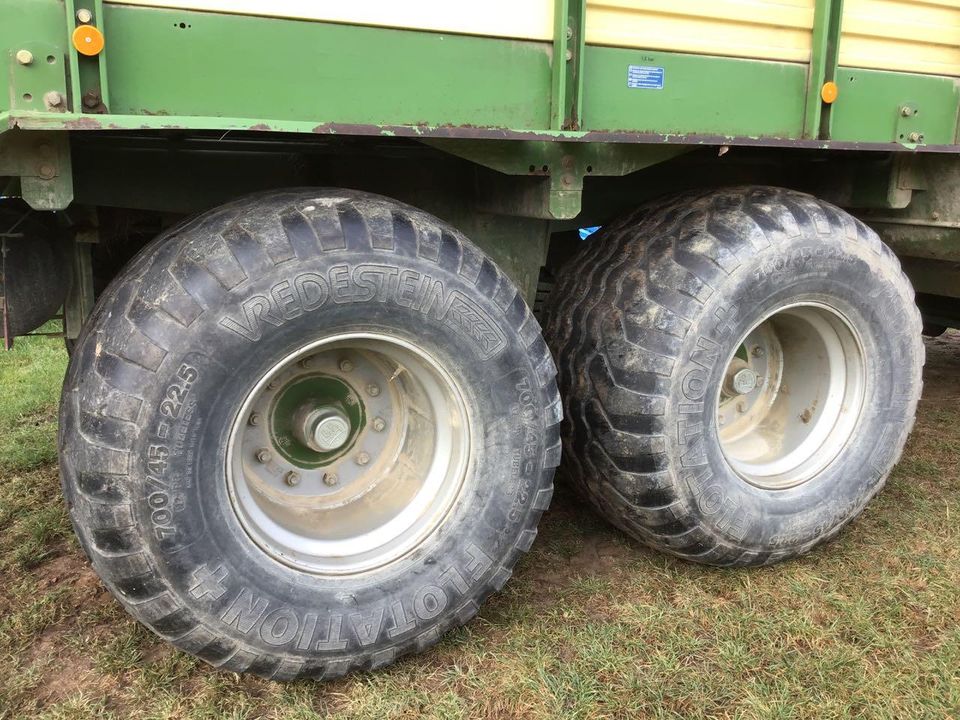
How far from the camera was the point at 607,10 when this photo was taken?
242 centimetres

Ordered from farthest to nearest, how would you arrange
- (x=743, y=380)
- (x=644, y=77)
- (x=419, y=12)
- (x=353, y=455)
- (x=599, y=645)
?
1. (x=743, y=380)
2. (x=353, y=455)
3. (x=599, y=645)
4. (x=644, y=77)
5. (x=419, y=12)

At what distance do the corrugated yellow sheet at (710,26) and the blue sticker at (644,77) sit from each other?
0.21 ft

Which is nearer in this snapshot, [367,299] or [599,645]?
[367,299]

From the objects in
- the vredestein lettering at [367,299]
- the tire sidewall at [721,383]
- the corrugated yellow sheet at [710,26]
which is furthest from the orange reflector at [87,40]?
the tire sidewall at [721,383]

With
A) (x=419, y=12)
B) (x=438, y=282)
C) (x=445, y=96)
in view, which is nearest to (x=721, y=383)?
(x=438, y=282)

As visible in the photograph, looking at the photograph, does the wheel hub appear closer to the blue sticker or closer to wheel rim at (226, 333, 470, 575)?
wheel rim at (226, 333, 470, 575)

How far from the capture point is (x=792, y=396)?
3.41 m

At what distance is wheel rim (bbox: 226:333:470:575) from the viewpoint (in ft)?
8.12

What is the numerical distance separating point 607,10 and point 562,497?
2.02m

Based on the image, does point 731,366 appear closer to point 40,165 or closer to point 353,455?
point 353,455

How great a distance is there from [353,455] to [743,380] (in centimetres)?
151

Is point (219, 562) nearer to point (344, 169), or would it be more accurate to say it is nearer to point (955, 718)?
point (344, 169)

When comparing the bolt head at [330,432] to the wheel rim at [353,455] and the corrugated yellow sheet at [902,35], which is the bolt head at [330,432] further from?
the corrugated yellow sheet at [902,35]

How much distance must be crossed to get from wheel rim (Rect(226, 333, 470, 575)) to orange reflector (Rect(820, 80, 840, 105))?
5.00 ft
